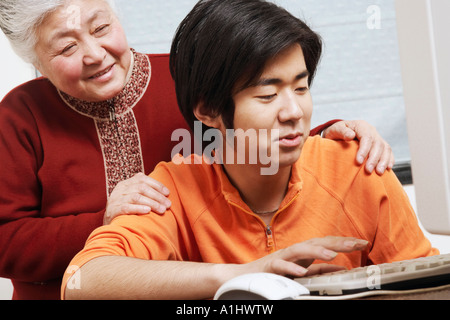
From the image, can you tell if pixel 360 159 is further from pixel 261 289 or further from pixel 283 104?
pixel 261 289

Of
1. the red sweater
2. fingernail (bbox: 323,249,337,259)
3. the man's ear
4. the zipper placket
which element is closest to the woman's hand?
fingernail (bbox: 323,249,337,259)

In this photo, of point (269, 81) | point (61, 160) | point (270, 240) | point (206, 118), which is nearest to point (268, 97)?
point (269, 81)

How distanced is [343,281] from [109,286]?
384mm

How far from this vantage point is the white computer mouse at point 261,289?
0.54 metres

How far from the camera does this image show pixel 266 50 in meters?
0.87

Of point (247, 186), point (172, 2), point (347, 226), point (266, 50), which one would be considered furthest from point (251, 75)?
point (172, 2)

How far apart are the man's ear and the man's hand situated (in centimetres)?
25

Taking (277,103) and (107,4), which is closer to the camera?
(277,103)

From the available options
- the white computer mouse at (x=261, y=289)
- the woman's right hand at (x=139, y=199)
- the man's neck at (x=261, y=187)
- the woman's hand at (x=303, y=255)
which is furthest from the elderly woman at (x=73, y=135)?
the white computer mouse at (x=261, y=289)

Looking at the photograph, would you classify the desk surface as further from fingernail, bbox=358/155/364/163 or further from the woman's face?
the woman's face

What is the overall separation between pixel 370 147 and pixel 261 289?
1.79 ft

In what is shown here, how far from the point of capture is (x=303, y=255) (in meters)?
0.69

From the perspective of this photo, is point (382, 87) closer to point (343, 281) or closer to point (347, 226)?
point (347, 226)

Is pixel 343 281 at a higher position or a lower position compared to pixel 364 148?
lower
